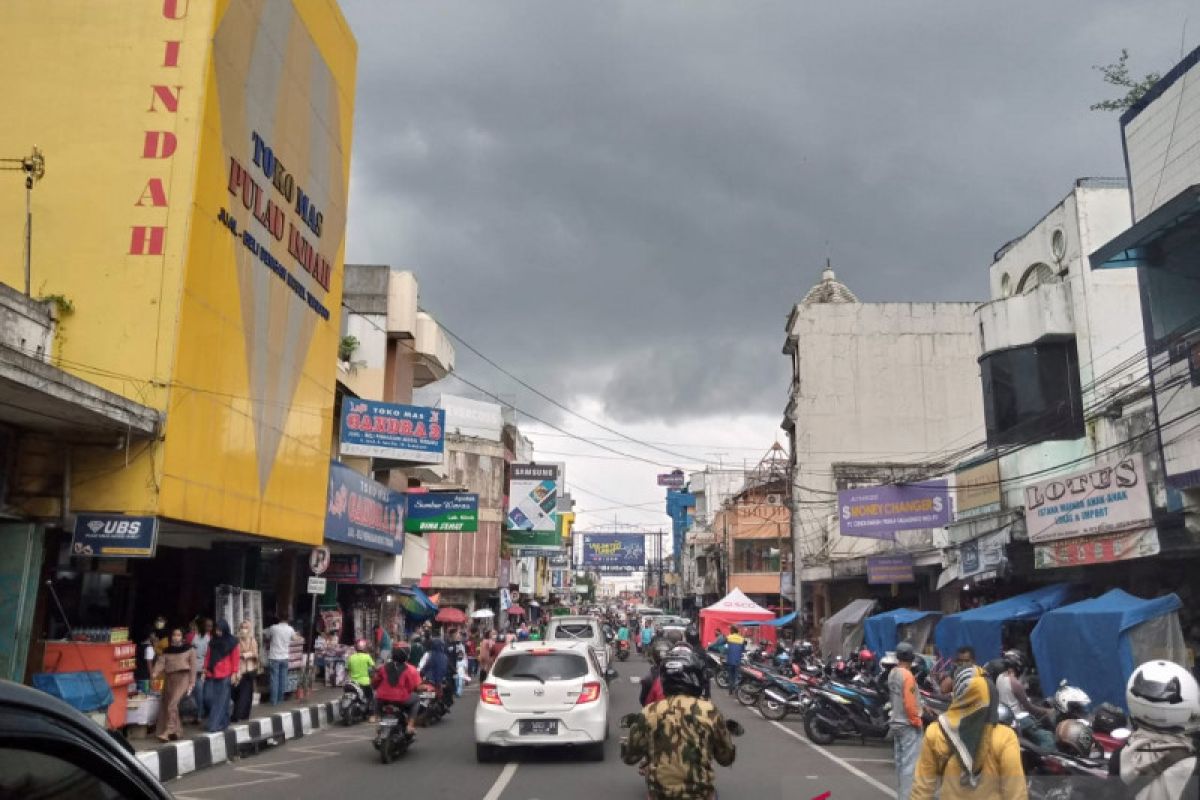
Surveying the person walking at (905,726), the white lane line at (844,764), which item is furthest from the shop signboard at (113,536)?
the white lane line at (844,764)

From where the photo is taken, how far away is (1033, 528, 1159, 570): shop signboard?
1456 centimetres

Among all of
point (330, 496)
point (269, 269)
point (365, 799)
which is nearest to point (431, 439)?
point (330, 496)

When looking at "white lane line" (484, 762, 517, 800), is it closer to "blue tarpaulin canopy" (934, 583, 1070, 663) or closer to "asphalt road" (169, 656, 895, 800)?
"asphalt road" (169, 656, 895, 800)

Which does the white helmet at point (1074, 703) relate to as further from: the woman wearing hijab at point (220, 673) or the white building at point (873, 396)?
the white building at point (873, 396)

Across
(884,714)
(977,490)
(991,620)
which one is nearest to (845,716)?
(884,714)

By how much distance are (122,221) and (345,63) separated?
9151mm

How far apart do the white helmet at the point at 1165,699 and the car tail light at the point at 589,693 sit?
343 inches

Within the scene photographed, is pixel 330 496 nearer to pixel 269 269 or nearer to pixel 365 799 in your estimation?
pixel 269 269

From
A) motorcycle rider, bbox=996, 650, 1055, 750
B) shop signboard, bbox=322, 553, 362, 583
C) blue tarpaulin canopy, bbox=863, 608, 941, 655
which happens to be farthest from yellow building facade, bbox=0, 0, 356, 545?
blue tarpaulin canopy, bbox=863, 608, 941, 655

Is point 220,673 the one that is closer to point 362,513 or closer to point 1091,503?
point 362,513

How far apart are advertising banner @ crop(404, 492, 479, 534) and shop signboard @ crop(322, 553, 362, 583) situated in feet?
11.6

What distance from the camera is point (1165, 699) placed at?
3.70 metres

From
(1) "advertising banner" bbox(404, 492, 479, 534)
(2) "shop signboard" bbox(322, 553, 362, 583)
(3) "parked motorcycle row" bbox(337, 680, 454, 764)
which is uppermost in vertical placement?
(1) "advertising banner" bbox(404, 492, 479, 534)

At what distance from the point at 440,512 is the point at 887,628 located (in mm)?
12949
